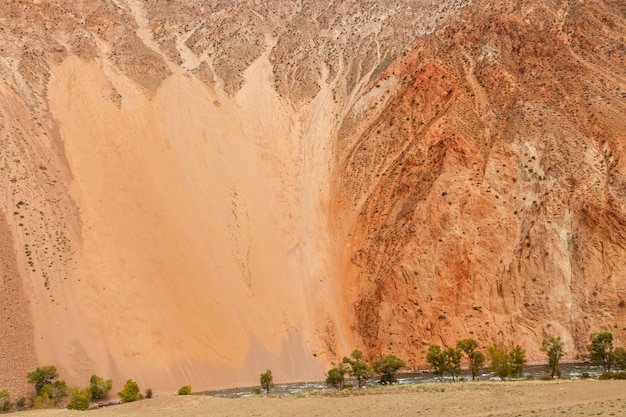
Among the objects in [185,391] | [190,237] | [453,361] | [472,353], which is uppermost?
[190,237]

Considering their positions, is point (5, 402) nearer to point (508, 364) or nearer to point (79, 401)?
point (79, 401)

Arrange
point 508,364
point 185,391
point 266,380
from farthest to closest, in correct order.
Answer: point 266,380 → point 185,391 → point 508,364

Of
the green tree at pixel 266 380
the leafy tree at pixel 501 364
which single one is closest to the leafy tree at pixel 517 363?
the leafy tree at pixel 501 364

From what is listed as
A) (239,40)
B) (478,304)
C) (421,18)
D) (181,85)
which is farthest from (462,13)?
(478,304)

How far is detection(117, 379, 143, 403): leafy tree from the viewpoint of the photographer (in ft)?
112

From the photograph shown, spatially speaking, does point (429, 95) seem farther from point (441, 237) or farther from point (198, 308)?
point (198, 308)

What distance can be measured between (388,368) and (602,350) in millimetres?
12344

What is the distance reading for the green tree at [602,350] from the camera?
116 ft

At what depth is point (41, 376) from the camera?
35.0 m

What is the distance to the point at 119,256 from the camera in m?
44.8

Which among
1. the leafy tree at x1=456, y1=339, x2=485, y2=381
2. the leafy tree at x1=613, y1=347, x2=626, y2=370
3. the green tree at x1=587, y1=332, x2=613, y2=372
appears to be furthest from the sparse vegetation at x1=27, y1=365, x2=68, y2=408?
the leafy tree at x1=613, y1=347, x2=626, y2=370

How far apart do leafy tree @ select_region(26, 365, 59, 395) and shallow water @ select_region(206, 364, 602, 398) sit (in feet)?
30.1

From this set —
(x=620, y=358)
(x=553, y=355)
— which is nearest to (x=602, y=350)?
(x=620, y=358)

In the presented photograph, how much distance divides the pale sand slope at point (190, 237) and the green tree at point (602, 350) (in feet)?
53.4
